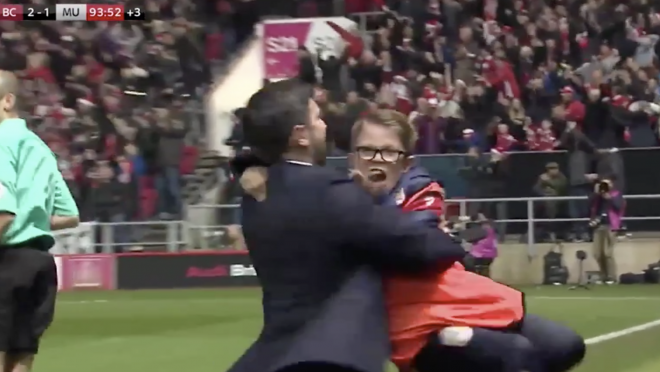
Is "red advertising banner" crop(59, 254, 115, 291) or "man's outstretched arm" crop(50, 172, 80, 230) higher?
"man's outstretched arm" crop(50, 172, 80, 230)

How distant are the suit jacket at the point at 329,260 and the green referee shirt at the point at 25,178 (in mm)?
2164

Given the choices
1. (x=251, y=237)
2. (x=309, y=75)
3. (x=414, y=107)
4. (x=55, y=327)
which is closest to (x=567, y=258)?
(x=414, y=107)

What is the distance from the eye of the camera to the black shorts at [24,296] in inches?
249

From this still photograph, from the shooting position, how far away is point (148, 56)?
25.9 meters

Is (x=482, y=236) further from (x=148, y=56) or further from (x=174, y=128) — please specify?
(x=148, y=56)

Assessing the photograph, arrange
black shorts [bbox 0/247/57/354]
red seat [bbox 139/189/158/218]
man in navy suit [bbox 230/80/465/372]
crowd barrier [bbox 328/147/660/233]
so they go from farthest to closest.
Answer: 1. red seat [bbox 139/189/158/218]
2. crowd barrier [bbox 328/147/660/233]
3. black shorts [bbox 0/247/57/354]
4. man in navy suit [bbox 230/80/465/372]

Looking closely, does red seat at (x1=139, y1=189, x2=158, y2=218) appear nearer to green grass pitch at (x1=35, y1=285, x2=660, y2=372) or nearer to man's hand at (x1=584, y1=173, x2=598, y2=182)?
green grass pitch at (x1=35, y1=285, x2=660, y2=372)

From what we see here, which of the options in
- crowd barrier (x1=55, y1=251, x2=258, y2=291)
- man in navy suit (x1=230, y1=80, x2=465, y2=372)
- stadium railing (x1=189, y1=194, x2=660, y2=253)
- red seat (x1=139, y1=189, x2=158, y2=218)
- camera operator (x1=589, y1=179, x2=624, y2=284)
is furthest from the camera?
red seat (x1=139, y1=189, x2=158, y2=218)

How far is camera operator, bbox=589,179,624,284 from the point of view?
19.6 meters

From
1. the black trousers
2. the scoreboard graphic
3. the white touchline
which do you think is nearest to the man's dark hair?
the black trousers

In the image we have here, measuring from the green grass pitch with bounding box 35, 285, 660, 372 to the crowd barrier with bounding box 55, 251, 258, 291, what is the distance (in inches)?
38.4

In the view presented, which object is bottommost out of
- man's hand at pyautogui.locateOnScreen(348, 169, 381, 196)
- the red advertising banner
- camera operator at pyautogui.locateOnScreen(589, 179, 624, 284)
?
the red advertising banner

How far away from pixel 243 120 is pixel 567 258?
16653 millimetres

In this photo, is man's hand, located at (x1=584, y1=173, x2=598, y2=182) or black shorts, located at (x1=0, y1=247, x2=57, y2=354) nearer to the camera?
black shorts, located at (x1=0, y1=247, x2=57, y2=354)
